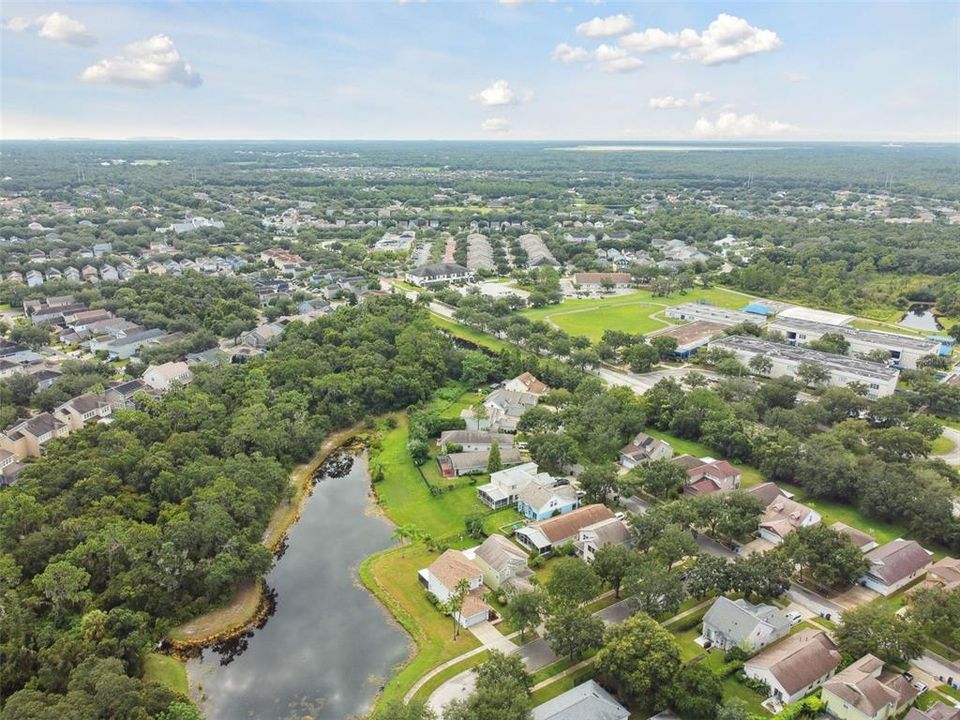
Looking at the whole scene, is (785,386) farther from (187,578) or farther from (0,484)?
(0,484)

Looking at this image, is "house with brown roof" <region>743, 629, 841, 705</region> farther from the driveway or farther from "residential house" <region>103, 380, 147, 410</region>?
"residential house" <region>103, 380, 147, 410</region>

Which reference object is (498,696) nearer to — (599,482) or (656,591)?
(656,591)

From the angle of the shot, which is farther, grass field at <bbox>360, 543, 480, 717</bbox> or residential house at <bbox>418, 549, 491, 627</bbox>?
residential house at <bbox>418, 549, 491, 627</bbox>

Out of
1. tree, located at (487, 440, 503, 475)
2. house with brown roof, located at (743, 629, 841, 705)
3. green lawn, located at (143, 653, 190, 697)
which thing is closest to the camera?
house with brown roof, located at (743, 629, 841, 705)

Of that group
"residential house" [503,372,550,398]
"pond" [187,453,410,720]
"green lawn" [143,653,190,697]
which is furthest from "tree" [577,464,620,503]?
"green lawn" [143,653,190,697]

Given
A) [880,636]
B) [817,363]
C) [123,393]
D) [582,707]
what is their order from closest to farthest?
[582,707]
[880,636]
[123,393]
[817,363]

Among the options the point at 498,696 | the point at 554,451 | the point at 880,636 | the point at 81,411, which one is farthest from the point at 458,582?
the point at 81,411
